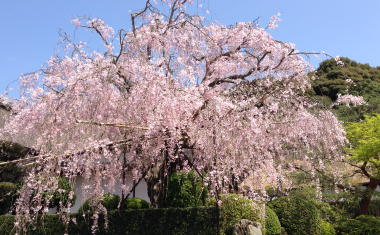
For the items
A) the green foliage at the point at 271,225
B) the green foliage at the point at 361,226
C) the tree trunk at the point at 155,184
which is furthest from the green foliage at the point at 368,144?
the tree trunk at the point at 155,184

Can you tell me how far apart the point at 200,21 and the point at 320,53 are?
2.66 meters

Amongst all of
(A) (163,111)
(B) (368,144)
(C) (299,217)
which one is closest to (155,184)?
(A) (163,111)

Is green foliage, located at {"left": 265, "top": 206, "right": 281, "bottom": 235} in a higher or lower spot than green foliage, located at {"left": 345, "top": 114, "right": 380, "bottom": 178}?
lower

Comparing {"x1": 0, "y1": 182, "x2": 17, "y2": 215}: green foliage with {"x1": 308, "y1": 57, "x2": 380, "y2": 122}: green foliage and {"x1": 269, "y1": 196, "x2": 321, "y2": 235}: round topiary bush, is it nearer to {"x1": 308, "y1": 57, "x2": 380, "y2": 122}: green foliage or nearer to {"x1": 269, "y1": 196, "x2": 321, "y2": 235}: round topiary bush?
{"x1": 269, "y1": 196, "x2": 321, "y2": 235}: round topiary bush

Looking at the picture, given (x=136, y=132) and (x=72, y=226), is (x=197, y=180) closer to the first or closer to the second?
(x=136, y=132)

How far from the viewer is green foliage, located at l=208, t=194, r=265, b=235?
5.51 meters

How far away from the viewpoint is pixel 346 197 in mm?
9781

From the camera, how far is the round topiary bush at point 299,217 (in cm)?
689

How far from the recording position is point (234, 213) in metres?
5.60

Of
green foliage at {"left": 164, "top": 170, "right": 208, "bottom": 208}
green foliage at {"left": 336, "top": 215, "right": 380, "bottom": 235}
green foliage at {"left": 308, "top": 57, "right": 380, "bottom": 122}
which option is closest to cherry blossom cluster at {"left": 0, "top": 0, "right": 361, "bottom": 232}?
green foliage at {"left": 164, "top": 170, "right": 208, "bottom": 208}

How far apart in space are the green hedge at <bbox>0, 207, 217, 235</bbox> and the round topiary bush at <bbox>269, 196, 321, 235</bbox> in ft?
8.12

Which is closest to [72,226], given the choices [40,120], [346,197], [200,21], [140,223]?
[140,223]

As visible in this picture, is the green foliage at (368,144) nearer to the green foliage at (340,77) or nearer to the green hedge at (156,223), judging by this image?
the green hedge at (156,223)

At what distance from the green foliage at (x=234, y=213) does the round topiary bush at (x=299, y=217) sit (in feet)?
5.25
